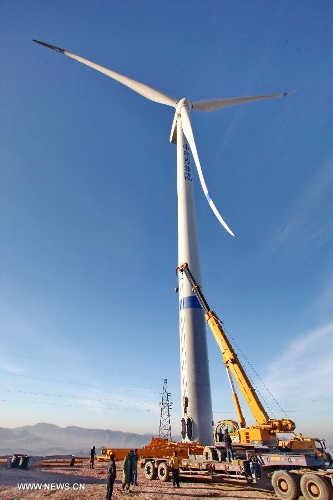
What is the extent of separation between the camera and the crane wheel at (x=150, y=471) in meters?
19.7

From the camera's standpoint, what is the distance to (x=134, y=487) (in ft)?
53.5

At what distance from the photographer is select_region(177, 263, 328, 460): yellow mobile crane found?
18.3 metres

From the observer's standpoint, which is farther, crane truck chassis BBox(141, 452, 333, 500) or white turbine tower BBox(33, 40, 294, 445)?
white turbine tower BBox(33, 40, 294, 445)

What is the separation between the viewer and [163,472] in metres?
19.1

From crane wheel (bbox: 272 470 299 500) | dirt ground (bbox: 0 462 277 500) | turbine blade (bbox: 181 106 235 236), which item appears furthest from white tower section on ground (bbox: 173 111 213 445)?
crane wheel (bbox: 272 470 299 500)

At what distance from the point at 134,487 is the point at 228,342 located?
10528mm

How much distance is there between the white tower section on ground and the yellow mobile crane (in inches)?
158

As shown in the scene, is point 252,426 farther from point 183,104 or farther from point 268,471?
point 183,104

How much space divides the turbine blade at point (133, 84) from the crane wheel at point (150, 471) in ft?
140

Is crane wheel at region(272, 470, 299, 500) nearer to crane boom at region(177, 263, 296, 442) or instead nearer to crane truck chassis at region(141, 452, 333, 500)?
crane truck chassis at region(141, 452, 333, 500)

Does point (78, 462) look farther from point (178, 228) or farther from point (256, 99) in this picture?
point (256, 99)

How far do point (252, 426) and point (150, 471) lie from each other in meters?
6.99

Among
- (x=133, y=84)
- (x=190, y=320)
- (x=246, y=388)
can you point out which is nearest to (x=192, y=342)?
(x=190, y=320)

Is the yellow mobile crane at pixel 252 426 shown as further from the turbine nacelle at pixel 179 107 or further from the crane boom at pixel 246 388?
the turbine nacelle at pixel 179 107
